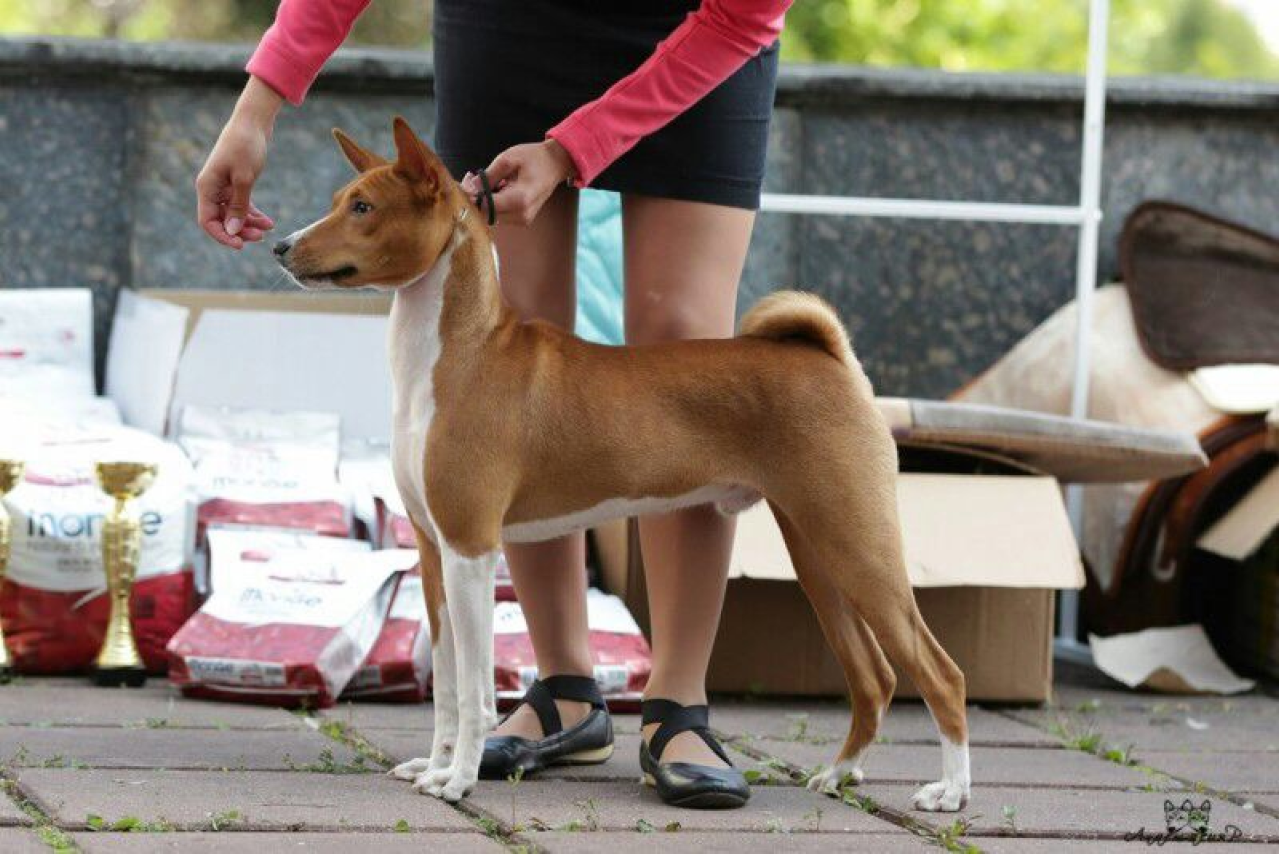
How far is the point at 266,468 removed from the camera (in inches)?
151

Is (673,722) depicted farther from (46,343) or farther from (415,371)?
(46,343)

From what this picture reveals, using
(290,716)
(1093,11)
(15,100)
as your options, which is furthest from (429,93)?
(290,716)

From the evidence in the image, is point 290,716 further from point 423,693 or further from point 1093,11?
point 1093,11

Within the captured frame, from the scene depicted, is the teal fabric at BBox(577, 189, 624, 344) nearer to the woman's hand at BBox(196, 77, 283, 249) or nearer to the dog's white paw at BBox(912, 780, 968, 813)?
the woman's hand at BBox(196, 77, 283, 249)

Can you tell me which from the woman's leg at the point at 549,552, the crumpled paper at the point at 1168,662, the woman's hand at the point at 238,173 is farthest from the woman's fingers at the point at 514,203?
the crumpled paper at the point at 1168,662

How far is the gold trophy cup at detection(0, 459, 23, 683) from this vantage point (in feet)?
11.0

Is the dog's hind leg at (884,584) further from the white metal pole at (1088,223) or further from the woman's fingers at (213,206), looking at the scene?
the white metal pole at (1088,223)

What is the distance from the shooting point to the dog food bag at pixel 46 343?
4051 mm

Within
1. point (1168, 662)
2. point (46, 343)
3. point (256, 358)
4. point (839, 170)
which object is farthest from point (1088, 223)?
point (46, 343)

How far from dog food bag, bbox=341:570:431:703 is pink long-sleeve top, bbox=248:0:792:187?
113 cm

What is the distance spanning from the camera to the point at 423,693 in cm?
336

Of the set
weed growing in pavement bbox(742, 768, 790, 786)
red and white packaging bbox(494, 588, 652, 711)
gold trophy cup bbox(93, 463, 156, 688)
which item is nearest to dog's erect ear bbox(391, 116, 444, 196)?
weed growing in pavement bbox(742, 768, 790, 786)

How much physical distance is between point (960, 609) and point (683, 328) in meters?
1.20

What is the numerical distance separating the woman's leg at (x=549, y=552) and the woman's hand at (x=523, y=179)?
206 mm
